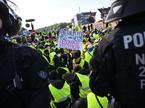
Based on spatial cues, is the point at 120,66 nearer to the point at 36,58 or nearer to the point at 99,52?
the point at 99,52

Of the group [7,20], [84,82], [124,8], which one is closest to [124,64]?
[124,8]

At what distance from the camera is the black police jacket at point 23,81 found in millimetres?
2432

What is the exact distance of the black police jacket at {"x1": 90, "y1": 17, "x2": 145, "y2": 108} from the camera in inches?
103

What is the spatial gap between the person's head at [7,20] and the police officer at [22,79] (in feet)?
0.61

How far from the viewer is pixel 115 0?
9.41 feet

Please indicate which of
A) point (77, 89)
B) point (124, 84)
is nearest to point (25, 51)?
point (124, 84)

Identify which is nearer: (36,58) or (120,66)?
(36,58)

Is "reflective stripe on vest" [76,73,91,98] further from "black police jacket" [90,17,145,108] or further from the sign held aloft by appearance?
"black police jacket" [90,17,145,108]

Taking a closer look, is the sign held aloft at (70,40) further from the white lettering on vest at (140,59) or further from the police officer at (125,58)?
the white lettering on vest at (140,59)

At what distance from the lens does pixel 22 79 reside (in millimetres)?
2445

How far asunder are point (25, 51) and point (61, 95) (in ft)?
13.6

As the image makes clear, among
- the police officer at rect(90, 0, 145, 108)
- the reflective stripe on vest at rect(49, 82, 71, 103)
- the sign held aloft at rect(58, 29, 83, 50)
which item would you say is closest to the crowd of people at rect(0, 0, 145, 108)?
the police officer at rect(90, 0, 145, 108)

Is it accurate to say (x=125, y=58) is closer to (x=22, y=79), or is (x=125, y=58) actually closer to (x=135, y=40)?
(x=135, y=40)

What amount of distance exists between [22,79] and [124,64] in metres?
0.73
